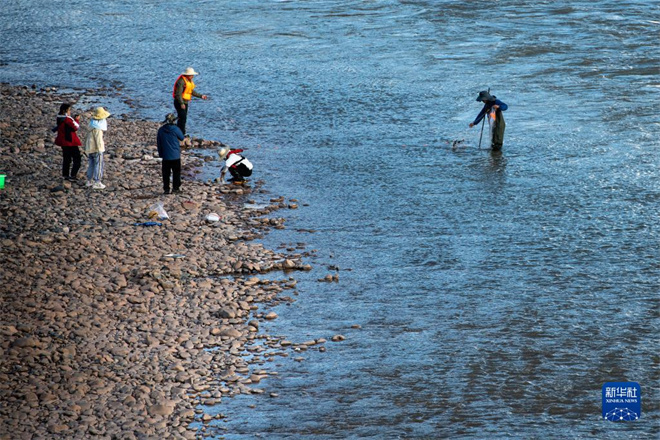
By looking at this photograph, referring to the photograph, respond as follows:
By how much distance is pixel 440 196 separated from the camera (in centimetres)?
2131

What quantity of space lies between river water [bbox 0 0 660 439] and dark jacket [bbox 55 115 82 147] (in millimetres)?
5055

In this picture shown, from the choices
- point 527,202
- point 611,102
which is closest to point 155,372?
point 527,202

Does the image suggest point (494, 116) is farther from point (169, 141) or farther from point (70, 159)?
point (70, 159)

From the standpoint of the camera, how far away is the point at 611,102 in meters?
28.9

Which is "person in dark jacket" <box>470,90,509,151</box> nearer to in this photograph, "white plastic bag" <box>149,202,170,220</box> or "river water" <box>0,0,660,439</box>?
"river water" <box>0,0,660,439</box>

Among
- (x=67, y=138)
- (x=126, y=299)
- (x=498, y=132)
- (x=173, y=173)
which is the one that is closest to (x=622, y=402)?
(x=126, y=299)

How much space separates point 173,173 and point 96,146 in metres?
1.82

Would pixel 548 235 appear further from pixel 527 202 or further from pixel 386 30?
pixel 386 30

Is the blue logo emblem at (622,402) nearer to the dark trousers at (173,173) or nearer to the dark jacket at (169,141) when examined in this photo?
the dark jacket at (169,141)

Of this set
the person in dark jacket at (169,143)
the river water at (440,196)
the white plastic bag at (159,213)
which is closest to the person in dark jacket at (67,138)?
the person in dark jacket at (169,143)

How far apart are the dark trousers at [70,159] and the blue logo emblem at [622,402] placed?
43.3ft

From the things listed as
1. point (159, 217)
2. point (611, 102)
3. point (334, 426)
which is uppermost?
point (611, 102)

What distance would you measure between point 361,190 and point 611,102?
37.3 ft

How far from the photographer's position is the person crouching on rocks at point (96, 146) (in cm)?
2016
